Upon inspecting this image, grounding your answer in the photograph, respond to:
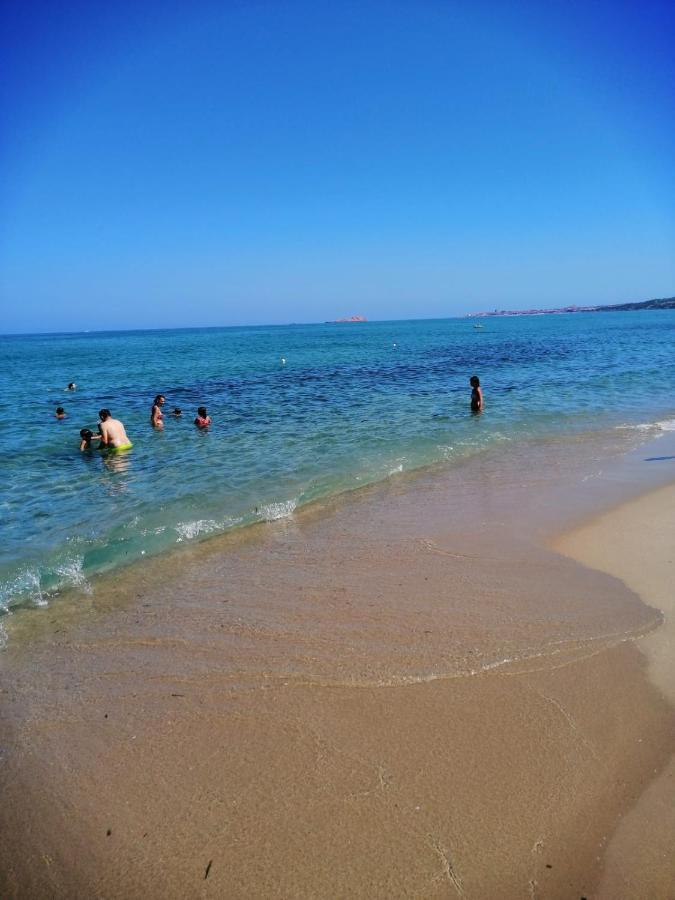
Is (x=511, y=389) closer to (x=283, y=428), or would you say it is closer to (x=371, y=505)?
(x=283, y=428)

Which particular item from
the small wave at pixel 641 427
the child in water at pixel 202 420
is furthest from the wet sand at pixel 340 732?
the child in water at pixel 202 420

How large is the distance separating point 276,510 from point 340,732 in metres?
5.09

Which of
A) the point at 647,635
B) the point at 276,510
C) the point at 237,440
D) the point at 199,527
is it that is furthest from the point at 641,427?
the point at 199,527

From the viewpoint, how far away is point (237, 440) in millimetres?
13969

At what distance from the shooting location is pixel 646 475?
9.66m

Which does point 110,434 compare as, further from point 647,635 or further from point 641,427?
point 641,427

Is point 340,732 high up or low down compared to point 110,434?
down

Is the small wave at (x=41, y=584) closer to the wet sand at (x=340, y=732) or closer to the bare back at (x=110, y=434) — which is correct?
the wet sand at (x=340, y=732)

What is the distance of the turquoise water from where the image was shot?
7.70 m

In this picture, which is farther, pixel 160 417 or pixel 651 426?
pixel 160 417

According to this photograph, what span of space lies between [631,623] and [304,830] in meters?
3.45

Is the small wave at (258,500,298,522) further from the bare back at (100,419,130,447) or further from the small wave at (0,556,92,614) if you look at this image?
the bare back at (100,419,130,447)

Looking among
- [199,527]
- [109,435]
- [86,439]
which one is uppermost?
[109,435]

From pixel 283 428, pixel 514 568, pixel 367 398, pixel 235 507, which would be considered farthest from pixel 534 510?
pixel 367 398
